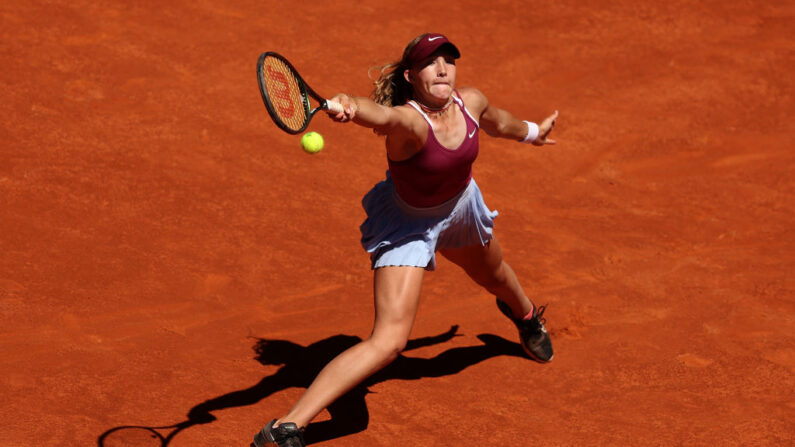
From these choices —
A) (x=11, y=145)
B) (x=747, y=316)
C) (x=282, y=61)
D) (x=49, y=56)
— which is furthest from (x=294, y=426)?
(x=49, y=56)

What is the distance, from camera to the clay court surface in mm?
5492

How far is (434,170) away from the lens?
16.4 ft

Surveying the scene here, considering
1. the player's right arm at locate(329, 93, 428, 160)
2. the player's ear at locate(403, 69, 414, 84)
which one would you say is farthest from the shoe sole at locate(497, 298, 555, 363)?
the player's ear at locate(403, 69, 414, 84)

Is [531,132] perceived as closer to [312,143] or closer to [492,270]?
[492,270]

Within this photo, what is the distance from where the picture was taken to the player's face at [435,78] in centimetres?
495

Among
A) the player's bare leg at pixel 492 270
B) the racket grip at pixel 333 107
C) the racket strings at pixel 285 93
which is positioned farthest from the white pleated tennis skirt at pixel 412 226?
the racket grip at pixel 333 107

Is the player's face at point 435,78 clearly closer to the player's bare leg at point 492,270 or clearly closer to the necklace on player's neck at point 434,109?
the necklace on player's neck at point 434,109

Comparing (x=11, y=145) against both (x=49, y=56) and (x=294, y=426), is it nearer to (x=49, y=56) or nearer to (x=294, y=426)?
(x=49, y=56)

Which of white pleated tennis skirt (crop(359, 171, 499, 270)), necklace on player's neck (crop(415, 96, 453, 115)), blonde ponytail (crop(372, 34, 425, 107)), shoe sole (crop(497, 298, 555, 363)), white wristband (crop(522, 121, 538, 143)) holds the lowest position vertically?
shoe sole (crop(497, 298, 555, 363))

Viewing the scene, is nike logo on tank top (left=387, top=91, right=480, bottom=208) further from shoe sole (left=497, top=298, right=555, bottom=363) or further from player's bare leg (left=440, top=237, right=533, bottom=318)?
shoe sole (left=497, top=298, right=555, bottom=363)

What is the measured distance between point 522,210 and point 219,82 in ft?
10.5

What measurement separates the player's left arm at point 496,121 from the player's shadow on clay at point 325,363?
1.39 meters

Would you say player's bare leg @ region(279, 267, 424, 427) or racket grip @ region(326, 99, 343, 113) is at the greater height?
racket grip @ region(326, 99, 343, 113)

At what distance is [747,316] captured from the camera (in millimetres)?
6500
